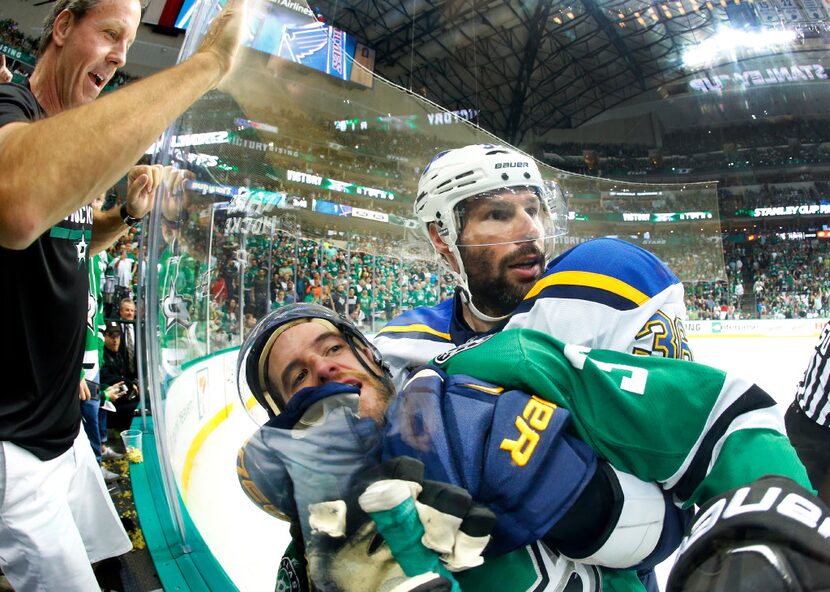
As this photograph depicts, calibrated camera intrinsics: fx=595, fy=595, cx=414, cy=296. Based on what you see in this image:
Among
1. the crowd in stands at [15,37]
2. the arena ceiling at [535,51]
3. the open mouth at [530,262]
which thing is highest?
the crowd in stands at [15,37]

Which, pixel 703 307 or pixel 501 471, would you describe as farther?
pixel 703 307

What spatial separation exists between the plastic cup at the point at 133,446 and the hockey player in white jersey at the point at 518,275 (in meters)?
2.61

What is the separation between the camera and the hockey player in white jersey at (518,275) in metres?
0.48

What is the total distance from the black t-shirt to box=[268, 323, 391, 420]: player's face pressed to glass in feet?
2.42

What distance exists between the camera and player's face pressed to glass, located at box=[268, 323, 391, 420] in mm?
469

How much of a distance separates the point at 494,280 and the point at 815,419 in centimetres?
49

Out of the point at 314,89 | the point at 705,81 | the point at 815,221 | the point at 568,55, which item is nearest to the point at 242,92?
the point at 314,89

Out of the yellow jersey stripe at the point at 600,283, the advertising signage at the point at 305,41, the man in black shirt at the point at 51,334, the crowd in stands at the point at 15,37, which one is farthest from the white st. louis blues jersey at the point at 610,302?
the crowd in stands at the point at 15,37

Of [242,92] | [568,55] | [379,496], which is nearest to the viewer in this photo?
[379,496]

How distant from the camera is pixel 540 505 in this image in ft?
1.35

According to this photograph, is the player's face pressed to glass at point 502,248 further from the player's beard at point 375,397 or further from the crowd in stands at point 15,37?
the crowd in stands at point 15,37

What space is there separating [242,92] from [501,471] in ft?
1.57

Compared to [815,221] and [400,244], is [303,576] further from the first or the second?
[815,221]

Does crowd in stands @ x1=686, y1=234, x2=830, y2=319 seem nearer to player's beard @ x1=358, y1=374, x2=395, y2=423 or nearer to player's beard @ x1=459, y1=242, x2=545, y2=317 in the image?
player's beard @ x1=459, y1=242, x2=545, y2=317
